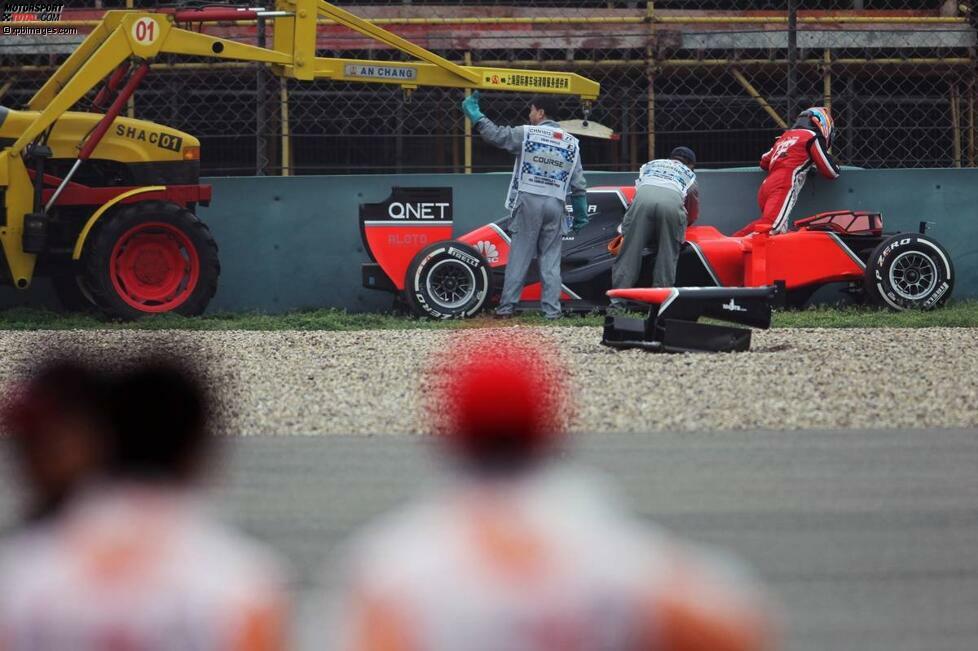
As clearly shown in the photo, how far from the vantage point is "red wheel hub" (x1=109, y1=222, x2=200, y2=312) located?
11.2 m

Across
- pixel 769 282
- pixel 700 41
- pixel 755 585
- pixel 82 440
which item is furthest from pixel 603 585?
pixel 700 41

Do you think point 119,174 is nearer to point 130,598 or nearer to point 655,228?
point 655,228

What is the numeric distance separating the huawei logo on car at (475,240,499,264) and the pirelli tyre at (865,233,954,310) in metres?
2.81

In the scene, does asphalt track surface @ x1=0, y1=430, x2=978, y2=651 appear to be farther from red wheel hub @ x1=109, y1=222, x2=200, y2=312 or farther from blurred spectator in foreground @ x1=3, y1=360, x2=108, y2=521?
red wheel hub @ x1=109, y1=222, x2=200, y2=312

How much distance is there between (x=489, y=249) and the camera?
11.8 m

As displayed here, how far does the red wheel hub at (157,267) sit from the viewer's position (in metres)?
11.2

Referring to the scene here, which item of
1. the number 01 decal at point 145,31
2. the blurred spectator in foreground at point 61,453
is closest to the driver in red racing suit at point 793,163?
the number 01 decal at point 145,31

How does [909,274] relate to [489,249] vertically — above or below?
below

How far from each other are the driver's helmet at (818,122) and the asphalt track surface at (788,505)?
266 inches

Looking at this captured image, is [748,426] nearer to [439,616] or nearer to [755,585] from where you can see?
[755,585]

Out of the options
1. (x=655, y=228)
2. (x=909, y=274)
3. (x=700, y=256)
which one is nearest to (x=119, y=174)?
(x=655, y=228)

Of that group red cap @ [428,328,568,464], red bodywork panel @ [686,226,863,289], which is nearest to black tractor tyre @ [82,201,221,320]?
red bodywork panel @ [686,226,863,289]

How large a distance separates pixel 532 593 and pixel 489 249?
35.7 feet

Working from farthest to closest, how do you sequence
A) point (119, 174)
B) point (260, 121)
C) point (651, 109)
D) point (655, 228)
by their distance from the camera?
point (651, 109) < point (260, 121) < point (119, 174) < point (655, 228)
